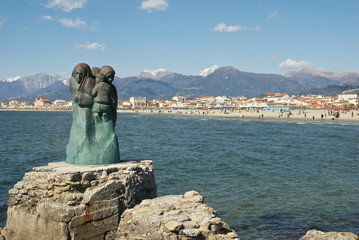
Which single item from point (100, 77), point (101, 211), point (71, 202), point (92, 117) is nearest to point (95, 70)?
point (100, 77)

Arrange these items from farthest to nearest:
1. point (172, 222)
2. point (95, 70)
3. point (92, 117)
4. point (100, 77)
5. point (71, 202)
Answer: point (95, 70), point (92, 117), point (100, 77), point (71, 202), point (172, 222)

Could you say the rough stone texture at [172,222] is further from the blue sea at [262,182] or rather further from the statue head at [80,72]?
the statue head at [80,72]

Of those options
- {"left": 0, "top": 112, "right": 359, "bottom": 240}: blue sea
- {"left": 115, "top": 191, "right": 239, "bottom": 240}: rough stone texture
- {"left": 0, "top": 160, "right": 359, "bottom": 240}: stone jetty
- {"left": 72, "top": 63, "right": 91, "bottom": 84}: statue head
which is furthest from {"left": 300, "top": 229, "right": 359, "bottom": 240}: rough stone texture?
{"left": 72, "top": 63, "right": 91, "bottom": 84}: statue head

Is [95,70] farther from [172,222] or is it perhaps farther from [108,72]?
[172,222]

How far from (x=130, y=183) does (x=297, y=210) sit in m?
5.93

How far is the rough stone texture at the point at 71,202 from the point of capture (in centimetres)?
590

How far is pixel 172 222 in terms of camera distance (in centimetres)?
514

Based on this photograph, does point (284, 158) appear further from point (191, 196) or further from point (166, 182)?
point (191, 196)

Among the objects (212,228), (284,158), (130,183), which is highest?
(130,183)

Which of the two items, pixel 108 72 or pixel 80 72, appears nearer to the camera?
pixel 80 72

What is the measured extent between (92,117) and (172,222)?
3520mm

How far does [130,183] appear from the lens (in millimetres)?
6781

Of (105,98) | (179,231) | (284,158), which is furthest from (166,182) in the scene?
(284,158)

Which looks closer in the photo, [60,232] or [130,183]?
[60,232]
